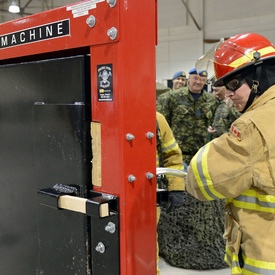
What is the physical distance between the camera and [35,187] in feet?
5.23

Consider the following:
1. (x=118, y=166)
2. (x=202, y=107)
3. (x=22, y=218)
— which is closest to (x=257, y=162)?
(x=118, y=166)

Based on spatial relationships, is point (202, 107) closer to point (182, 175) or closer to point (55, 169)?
point (182, 175)

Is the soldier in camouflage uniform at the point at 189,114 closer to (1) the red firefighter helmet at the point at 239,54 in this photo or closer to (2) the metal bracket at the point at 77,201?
(1) the red firefighter helmet at the point at 239,54

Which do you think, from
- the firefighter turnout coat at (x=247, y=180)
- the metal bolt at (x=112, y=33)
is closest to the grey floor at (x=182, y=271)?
the firefighter turnout coat at (x=247, y=180)

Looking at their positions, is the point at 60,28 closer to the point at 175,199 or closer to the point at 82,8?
the point at 82,8

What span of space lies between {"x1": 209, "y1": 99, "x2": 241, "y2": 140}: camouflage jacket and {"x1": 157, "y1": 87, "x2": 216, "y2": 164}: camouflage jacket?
13 cm

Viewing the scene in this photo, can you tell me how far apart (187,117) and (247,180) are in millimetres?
3254

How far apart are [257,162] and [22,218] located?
112cm

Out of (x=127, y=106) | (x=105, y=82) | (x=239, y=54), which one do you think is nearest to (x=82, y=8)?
(x=105, y=82)

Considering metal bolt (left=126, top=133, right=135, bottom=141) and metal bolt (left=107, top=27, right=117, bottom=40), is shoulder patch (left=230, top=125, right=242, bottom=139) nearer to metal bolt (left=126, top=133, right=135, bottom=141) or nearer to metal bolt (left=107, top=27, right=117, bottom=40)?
metal bolt (left=126, top=133, right=135, bottom=141)

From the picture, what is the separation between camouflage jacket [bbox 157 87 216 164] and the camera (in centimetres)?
468

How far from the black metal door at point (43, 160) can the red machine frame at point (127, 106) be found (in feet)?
0.28

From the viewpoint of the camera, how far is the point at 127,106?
1242 millimetres

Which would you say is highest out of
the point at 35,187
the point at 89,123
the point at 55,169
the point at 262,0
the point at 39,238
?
the point at 262,0
